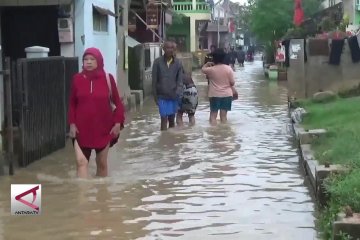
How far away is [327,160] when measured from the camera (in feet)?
Answer: 26.6

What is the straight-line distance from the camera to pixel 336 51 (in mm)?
16297

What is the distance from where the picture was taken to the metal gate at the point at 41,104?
974 cm

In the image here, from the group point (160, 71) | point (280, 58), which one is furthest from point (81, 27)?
point (280, 58)

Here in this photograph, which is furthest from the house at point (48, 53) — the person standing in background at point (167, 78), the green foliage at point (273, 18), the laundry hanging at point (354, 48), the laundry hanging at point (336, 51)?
the green foliage at point (273, 18)

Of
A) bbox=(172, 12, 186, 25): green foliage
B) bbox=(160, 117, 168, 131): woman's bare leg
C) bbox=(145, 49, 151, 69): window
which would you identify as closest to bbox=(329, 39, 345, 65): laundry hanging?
bbox=(160, 117, 168, 131): woman's bare leg

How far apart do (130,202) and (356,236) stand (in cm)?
292

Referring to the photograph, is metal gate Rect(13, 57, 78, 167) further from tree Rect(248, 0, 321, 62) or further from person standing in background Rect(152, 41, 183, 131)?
tree Rect(248, 0, 321, 62)

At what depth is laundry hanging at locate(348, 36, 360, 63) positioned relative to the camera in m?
16.0

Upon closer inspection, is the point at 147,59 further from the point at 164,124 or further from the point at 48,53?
the point at 48,53

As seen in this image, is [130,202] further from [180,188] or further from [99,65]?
[99,65]

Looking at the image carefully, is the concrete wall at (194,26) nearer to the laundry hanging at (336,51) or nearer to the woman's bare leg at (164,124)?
the laundry hanging at (336,51)

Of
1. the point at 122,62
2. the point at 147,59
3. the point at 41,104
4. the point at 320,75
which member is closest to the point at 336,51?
the point at 320,75

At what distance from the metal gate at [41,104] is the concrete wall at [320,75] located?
6223 mm

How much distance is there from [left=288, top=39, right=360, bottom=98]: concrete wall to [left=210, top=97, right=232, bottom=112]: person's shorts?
2.46 metres
